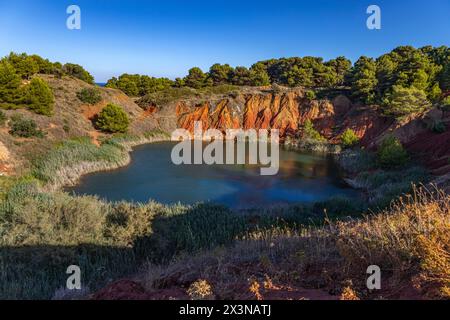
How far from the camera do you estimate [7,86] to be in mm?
25000

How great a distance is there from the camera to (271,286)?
3611 millimetres

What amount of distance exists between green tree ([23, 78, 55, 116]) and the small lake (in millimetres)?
8053

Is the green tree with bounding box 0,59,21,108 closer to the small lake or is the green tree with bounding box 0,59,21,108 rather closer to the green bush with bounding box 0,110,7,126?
the green bush with bounding box 0,110,7,126

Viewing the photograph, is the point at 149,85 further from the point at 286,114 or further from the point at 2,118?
the point at 2,118

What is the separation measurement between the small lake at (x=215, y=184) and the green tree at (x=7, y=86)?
10.0m

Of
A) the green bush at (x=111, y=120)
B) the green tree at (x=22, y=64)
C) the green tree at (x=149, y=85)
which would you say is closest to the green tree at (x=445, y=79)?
the green bush at (x=111, y=120)

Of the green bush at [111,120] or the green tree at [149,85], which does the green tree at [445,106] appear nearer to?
the green bush at [111,120]

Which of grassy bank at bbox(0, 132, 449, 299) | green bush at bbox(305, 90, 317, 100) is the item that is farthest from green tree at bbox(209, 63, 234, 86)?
grassy bank at bbox(0, 132, 449, 299)

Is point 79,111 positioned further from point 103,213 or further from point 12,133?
point 103,213

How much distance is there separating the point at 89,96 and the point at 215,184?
20333mm

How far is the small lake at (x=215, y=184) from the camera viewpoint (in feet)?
52.6

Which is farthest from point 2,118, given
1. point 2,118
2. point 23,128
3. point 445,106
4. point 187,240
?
point 445,106

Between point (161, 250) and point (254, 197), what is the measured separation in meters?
7.76
